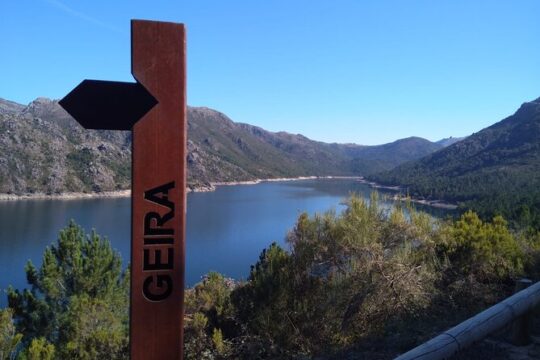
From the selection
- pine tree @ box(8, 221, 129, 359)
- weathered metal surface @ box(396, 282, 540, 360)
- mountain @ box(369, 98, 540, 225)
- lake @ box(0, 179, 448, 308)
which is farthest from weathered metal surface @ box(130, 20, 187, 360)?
mountain @ box(369, 98, 540, 225)

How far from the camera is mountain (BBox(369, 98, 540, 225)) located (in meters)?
50.8

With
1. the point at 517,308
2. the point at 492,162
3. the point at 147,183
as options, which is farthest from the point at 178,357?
the point at 492,162

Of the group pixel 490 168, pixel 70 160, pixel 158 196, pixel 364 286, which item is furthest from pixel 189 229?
pixel 490 168

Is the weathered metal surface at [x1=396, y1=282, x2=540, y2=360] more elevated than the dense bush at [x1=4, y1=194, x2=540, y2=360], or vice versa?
the weathered metal surface at [x1=396, y1=282, x2=540, y2=360]

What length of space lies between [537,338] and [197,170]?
4364 inches

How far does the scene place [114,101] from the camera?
151 centimetres

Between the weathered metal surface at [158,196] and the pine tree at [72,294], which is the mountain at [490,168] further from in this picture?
the weathered metal surface at [158,196]

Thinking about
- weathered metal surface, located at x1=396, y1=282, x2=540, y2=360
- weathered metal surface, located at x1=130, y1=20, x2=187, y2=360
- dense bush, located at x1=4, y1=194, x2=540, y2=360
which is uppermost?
weathered metal surface, located at x1=130, y1=20, x2=187, y2=360

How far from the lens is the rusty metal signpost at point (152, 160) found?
4.95 ft

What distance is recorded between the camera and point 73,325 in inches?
501

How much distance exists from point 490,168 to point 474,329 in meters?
85.5

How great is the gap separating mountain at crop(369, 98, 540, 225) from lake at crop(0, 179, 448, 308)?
16227mm

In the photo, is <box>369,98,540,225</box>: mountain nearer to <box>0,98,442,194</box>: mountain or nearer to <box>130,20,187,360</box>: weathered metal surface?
<box>130,20,187,360</box>: weathered metal surface

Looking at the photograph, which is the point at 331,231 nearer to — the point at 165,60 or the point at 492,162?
the point at 165,60
